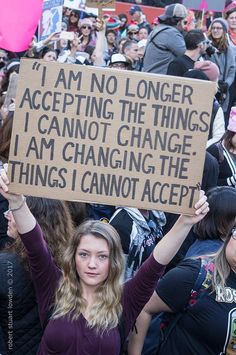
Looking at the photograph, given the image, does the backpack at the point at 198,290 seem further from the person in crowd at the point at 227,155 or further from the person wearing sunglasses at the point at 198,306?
the person in crowd at the point at 227,155

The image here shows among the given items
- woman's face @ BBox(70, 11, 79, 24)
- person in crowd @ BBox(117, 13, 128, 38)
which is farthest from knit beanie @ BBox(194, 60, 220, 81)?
person in crowd @ BBox(117, 13, 128, 38)

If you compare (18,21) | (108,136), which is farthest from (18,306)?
(18,21)

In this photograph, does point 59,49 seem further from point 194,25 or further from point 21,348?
point 21,348

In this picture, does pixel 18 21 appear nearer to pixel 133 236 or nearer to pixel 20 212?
pixel 133 236

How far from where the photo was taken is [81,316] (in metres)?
2.88

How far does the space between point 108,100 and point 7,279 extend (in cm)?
93

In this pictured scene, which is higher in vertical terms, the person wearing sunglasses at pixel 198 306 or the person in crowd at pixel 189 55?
the person in crowd at pixel 189 55

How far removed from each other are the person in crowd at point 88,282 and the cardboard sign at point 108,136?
136 millimetres

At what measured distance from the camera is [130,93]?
2857 millimetres

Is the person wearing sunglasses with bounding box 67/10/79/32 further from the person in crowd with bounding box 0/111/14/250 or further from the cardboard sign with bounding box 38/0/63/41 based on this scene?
the person in crowd with bounding box 0/111/14/250

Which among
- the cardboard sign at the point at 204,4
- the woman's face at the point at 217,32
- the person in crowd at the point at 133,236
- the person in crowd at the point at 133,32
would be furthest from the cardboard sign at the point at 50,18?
the person in crowd at the point at 133,236

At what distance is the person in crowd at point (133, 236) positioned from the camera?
388cm

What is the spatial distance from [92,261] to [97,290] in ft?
0.43

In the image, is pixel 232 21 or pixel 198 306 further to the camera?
pixel 232 21
